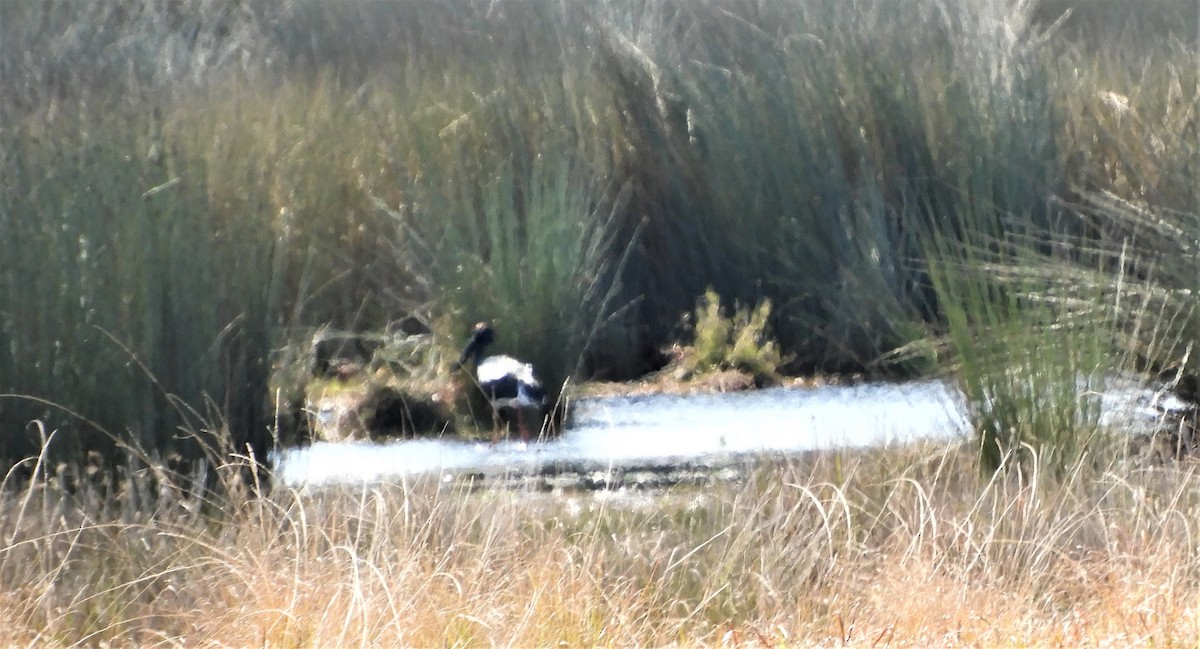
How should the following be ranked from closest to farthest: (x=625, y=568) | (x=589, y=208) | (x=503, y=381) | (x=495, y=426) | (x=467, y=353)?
(x=625, y=568) → (x=495, y=426) → (x=503, y=381) → (x=467, y=353) → (x=589, y=208)

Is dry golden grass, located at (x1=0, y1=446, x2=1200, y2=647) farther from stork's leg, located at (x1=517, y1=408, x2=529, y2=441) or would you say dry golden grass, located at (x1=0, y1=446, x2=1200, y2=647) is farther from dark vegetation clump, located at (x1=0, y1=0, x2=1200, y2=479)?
stork's leg, located at (x1=517, y1=408, x2=529, y2=441)

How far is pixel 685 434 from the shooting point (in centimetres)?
441

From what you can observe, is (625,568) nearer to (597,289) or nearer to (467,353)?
(467,353)

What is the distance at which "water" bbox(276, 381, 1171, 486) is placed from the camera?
3719 mm

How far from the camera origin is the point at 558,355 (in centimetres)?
492

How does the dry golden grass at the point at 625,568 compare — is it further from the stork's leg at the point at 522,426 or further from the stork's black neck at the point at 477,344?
the stork's black neck at the point at 477,344

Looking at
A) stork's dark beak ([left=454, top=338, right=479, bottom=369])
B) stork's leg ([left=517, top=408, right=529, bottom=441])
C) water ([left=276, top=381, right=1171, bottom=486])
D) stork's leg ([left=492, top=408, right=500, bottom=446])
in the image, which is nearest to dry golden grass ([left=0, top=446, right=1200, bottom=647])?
water ([left=276, top=381, right=1171, bottom=486])

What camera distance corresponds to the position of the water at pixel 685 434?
3719 millimetres

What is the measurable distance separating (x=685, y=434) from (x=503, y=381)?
2.13 feet

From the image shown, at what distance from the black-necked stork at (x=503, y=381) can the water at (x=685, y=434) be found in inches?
6.1

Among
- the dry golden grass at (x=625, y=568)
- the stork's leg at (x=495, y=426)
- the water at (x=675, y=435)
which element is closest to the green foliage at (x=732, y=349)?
the water at (x=675, y=435)

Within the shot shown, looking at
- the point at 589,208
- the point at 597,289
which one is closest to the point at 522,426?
the point at 597,289

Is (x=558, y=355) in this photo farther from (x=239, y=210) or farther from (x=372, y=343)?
(x=239, y=210)

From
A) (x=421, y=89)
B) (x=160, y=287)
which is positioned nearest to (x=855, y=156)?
Result: (x=421, y=89)
